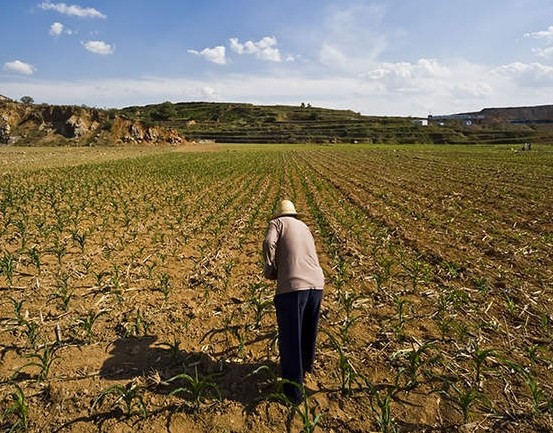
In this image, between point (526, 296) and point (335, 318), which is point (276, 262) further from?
point (526, 296)

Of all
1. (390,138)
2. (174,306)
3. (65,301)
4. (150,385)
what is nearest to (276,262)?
(150,385)

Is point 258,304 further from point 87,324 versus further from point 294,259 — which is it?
point 87,324

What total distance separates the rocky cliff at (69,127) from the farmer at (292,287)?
74.6 metres

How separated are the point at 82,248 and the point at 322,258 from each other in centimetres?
515

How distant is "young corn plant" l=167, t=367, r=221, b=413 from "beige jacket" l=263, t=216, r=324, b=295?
1.14 m

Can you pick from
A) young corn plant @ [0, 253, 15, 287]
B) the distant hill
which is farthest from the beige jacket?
the distant hill

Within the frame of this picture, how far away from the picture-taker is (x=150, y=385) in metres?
4.27

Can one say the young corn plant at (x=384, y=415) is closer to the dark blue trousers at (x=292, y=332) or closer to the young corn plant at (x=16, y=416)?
the dark blue trousers at (x=292, y=332)

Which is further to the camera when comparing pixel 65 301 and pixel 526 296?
pixel 526 296

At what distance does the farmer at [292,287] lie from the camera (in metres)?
3.97

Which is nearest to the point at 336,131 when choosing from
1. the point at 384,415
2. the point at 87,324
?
the point at 87,324

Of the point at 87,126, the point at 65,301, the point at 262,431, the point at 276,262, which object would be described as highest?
the point at 87,126

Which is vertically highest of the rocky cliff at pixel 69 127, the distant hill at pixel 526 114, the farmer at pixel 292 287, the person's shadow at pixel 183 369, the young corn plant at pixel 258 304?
the distant hill at pixel 526 114

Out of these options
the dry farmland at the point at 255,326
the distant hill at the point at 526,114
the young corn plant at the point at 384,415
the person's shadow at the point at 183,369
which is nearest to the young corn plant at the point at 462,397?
the dry farmland at the point at 255,326
